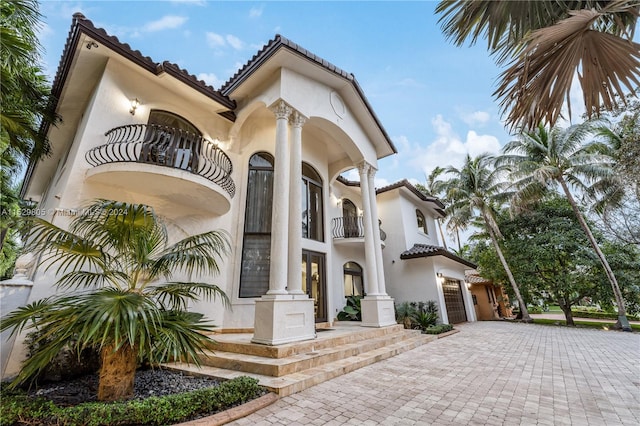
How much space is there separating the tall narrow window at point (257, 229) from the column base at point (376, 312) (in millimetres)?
3185

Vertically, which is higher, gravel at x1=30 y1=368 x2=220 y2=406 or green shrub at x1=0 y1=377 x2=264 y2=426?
green shrub at x1=0 y1=377 x2=264 y2=426

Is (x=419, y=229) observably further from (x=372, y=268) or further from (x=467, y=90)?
(x=467, y=90)

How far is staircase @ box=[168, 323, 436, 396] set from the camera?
4.02 metres

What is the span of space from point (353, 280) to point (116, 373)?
31.3 feet

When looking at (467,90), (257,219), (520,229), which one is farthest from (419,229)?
(257,219)

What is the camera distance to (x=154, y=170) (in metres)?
5.30

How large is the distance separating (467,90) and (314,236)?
6504mm

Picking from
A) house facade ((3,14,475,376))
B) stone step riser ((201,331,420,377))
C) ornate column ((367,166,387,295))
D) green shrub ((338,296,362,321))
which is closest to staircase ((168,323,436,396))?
stone step riser ((201,331,420,377))

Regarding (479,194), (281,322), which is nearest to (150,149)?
(281,322)

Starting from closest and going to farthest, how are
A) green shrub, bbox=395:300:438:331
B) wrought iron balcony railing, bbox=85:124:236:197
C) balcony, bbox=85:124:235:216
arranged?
1. balcony, bbox=85:124:235:216
2. wrought iron balcony railing, bbox=85:124:236:197
3. green shrub, bbox=395:300:438:331

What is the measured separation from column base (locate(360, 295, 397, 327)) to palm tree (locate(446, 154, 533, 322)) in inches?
405

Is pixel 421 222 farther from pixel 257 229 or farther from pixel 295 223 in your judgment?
pixel 295 223

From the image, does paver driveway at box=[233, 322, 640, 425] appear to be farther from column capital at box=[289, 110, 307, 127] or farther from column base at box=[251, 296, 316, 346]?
column capital at box=[289, 110, 307, 127]

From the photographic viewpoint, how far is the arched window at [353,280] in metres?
11.4
